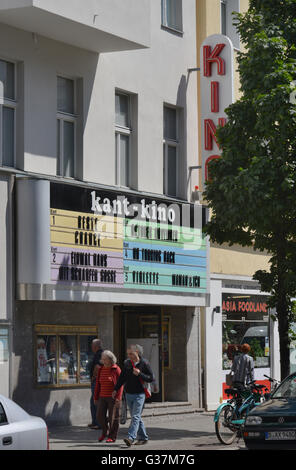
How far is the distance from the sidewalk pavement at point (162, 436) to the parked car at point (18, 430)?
18.3 ft

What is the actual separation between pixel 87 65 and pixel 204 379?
27.9 ft

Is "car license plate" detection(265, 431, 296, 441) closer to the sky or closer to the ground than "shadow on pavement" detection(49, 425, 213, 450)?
closer to the sky

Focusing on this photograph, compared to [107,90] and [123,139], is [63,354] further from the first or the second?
[107,90]

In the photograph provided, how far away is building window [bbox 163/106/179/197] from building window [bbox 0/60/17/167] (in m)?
5.59

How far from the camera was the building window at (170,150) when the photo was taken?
25688 millimetres

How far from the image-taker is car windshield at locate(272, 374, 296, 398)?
55.4 ft

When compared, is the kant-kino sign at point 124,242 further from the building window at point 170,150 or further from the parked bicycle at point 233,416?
the parked bicycle at point 233,416

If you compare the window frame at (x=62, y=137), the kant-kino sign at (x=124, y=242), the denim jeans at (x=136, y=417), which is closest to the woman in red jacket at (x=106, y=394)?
the denim jeans at (x=136, y=417)

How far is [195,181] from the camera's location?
2622 cm

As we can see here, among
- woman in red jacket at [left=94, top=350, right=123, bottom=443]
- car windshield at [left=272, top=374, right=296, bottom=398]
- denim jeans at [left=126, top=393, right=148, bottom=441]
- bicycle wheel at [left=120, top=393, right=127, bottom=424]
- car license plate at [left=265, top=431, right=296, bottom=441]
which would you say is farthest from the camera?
bicycle wheel at [left=120, top=393, right=127, bottom=424]

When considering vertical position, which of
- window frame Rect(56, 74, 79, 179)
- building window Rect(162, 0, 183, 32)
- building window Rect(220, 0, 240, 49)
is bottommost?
window frame Rect(56, 74, 79, 179)

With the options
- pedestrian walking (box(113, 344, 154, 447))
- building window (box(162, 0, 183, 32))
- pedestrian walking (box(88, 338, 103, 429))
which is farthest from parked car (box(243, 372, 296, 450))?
building window (box(162, 0, 183, 32))

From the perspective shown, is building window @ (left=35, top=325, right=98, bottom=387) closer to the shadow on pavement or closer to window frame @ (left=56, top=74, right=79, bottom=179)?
the shadow on pavement

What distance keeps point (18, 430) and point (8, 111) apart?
1045 cm
